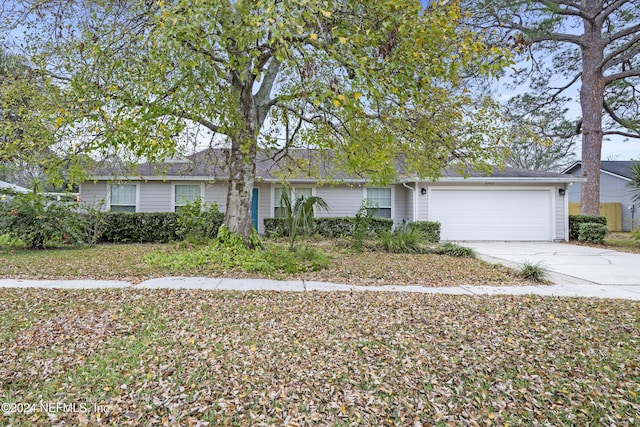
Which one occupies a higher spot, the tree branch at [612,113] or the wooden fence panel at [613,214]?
the tree branch at [612,113]

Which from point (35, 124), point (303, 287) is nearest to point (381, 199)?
point (303, 287)

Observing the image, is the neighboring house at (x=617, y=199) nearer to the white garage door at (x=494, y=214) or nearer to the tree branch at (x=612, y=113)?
the tree branch at (x=612, y=113)

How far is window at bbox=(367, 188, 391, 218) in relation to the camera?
1320cm

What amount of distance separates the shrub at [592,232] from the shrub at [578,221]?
0.35m

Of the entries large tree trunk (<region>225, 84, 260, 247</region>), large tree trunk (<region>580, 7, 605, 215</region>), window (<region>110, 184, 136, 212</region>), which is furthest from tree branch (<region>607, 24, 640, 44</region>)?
window (<region>110, 184, 136, 212</region>)

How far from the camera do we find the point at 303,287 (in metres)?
5.16

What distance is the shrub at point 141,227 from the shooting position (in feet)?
35.5

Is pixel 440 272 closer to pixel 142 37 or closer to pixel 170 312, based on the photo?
pixel 170 312

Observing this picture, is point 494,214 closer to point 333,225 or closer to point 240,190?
point 333,225

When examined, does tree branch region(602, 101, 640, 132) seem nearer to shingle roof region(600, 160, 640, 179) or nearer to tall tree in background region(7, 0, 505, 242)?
shingle roof region(600, 160, 640, 179)

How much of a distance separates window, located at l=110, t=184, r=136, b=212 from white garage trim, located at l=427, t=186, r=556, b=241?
11.0m

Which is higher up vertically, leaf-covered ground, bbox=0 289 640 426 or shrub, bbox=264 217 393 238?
shrub, bbox=264 217 393 238

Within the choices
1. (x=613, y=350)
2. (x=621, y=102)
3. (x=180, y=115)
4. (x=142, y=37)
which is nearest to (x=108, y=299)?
(x=180, y=115)

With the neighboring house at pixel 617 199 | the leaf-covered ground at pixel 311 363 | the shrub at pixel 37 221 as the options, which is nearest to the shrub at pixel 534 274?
the leaf-covered ground at pixel 311 363
